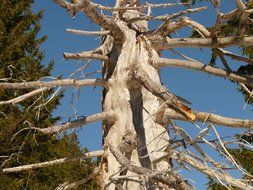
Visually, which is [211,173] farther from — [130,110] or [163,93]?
[130,110]

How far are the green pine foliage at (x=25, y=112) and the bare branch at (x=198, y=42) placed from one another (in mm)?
5341

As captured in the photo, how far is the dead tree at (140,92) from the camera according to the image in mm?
5758

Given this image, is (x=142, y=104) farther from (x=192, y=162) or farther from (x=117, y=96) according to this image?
(x=192, y=162)

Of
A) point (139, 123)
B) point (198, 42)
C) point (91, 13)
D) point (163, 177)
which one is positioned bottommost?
point (163, 177)

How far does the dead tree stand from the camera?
5758 millimetres

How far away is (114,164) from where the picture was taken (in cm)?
612

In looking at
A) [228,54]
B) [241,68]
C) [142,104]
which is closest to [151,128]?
[142,104]

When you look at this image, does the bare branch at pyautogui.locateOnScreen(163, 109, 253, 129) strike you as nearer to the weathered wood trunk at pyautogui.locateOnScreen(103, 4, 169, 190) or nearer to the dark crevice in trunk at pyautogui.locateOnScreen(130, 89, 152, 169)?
the weathered wood trunk at pyautogui.locateOnScreen(103, 4, 169, 190)

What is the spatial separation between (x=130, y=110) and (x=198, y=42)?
1.28 m

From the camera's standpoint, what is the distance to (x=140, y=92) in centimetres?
639

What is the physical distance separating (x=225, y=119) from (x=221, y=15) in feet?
4.32

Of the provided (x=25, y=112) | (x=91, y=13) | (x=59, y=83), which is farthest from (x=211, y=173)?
(x=25, y=112)

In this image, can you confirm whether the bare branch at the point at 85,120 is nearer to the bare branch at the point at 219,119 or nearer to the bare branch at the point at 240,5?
the bare branch at the point at 219,119

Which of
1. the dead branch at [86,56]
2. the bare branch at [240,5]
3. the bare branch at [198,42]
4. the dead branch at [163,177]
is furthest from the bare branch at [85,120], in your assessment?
the bare branch at [240,5]
